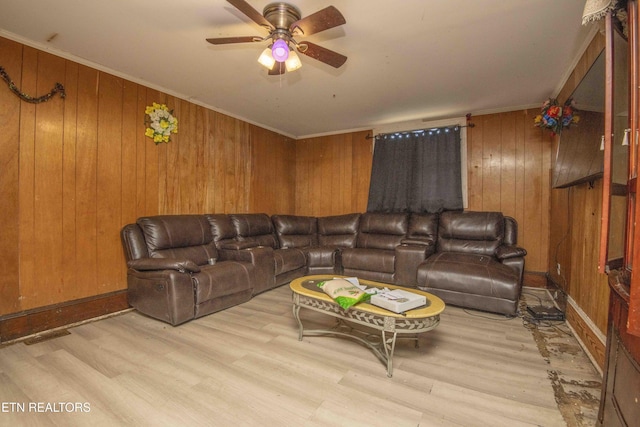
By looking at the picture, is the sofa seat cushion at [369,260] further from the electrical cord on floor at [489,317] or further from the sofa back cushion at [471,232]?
the electrical cord on floor at [489,317]

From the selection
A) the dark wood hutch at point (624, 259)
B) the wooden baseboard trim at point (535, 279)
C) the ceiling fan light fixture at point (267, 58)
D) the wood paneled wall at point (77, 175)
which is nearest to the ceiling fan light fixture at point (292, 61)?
the ceiling fan light fixture at point (267, 58)

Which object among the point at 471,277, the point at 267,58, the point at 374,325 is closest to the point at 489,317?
the point at 471,277

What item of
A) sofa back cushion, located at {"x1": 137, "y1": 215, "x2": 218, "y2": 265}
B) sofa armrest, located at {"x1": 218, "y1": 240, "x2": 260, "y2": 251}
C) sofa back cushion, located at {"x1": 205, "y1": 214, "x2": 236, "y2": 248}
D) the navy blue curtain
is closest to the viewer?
sofa back cushion, located at {"x1": 137, "y1": 215, "x2": 218, "y2": 265}

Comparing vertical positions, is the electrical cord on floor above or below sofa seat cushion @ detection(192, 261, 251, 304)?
below

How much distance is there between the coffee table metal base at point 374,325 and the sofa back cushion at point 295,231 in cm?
214

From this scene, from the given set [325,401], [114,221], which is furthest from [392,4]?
[114,221]

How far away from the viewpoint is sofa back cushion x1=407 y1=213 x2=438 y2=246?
3875 millimetres

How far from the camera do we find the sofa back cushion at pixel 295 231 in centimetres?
445

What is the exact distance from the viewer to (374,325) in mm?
1781

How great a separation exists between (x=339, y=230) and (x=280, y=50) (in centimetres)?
312

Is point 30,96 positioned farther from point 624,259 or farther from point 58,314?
point 624,259

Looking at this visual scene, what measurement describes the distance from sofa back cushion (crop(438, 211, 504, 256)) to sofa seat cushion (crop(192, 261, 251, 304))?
2615 mm

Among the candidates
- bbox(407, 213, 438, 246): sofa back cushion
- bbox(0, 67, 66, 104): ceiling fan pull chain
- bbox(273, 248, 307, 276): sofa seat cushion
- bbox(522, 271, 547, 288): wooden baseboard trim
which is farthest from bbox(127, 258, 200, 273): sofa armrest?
bbox(522, 271, 547, 288): wooden baseboard trim

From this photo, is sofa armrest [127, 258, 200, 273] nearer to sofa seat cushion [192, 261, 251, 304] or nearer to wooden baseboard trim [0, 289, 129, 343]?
sofa seat cushion [192, 261, 251, 304]
